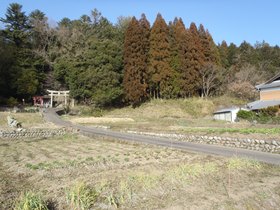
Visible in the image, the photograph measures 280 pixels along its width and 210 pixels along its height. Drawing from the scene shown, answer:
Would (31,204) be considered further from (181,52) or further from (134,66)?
(181,52)

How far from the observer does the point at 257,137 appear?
12.9 meters

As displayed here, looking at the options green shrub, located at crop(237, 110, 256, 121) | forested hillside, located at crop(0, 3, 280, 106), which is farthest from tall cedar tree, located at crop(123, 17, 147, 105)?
green shrub, located at crop(237, 110, 256, 121)

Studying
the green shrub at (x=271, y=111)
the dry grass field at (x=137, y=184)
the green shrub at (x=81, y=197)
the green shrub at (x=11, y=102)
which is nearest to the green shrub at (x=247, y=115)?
the green shrub at (x=271, y=111)

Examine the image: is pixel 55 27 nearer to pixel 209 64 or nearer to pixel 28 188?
pixel 209 64

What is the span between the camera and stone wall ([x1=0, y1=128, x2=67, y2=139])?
18547mm

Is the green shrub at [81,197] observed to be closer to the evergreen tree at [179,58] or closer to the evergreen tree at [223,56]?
the evergreen tree at [179,58]

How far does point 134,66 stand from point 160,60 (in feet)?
10.9

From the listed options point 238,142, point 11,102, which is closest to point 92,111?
point 11,102

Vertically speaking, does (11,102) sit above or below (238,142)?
above

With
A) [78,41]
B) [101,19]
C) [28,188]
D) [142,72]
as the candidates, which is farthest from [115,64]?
[28,188]

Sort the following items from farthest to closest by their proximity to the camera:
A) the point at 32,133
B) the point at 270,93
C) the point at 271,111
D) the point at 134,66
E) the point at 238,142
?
the point at 134,66, the point at 270,93, the point at 271,111, the point at 32,133, the point at 238,142

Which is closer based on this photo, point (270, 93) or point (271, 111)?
point (271, 111)

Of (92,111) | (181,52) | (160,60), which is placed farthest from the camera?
(181,52)

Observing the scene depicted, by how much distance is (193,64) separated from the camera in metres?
34.7
